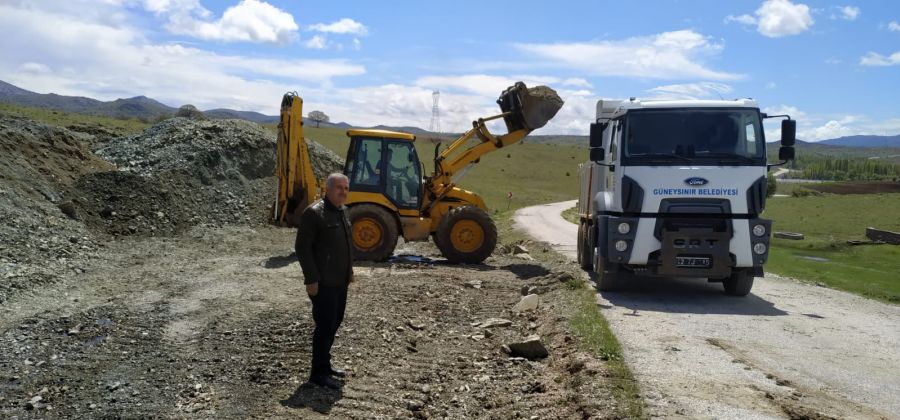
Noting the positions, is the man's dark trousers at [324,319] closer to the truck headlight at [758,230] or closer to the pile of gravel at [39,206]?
the pile of gravel at [39,206]

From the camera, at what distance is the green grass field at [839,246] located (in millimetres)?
17000

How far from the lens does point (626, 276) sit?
13320 mm

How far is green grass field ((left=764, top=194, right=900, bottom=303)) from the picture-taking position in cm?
1700

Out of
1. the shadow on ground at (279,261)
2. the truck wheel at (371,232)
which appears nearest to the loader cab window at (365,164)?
the truck wheel at (371,232)

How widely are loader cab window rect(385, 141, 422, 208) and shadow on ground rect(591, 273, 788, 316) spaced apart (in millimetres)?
5179

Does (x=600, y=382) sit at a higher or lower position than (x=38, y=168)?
lower

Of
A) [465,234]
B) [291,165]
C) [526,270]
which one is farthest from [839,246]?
[291,165]

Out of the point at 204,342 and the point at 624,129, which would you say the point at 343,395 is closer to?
the point at 204,342

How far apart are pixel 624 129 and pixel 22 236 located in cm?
1101

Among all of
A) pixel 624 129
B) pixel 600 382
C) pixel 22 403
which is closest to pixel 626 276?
pixel 624 129

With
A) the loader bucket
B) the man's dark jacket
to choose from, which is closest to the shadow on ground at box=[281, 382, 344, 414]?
the man's dark jacket

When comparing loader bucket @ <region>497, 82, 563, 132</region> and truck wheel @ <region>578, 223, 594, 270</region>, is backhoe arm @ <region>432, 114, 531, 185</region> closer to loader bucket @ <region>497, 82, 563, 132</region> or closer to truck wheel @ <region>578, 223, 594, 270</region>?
loader bucket @ <region>497, 82, 563, 132</region>

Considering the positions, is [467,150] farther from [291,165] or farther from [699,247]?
[699,247]

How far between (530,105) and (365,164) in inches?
158
